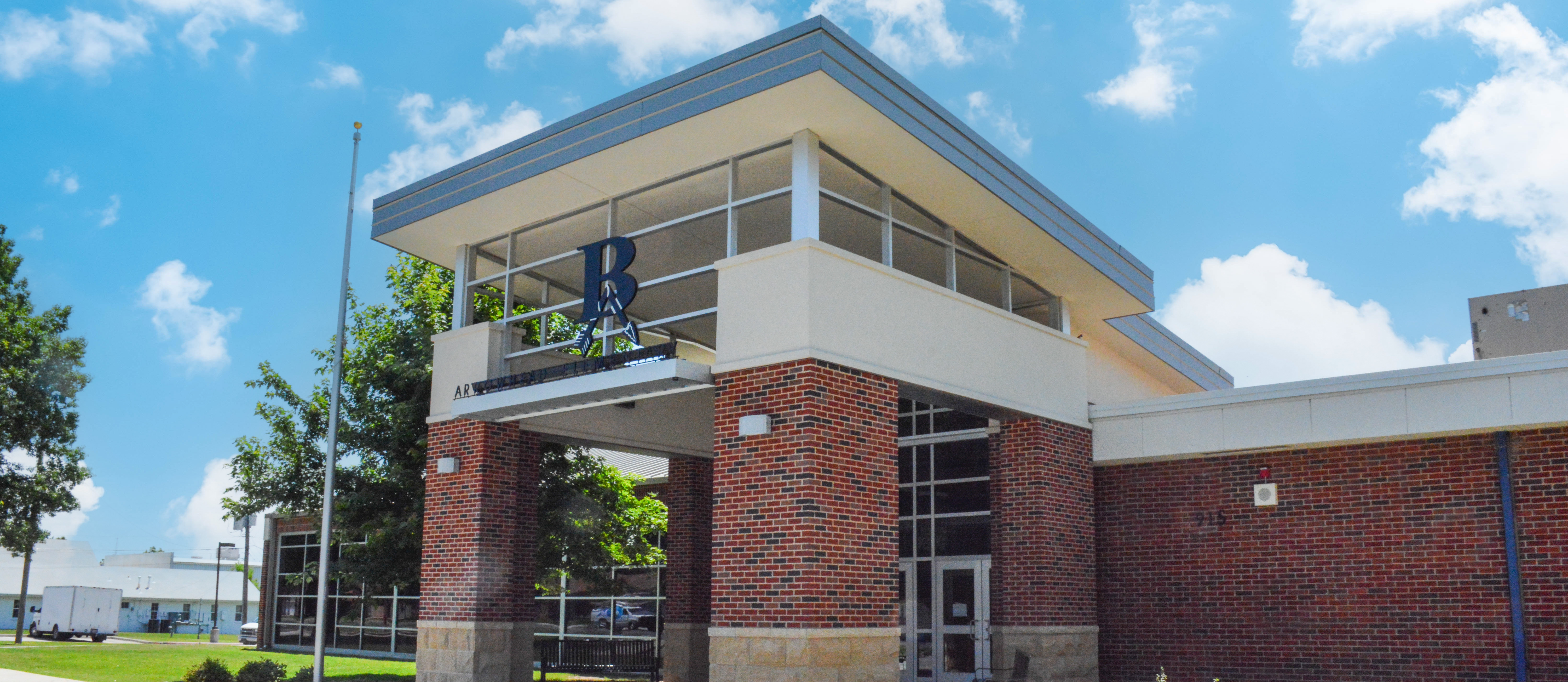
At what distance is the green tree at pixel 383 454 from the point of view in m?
19.9

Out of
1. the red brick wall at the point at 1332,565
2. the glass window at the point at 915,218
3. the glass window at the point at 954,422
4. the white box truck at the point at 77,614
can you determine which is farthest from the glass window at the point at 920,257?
the white box truck at the point at 77,614

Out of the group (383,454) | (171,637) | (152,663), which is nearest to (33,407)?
(152,663)

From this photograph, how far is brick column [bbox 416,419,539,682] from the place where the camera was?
655 inches

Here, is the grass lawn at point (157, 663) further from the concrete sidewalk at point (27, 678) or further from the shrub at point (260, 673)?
the shrub at point (260, 673)

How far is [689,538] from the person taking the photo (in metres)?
20.8

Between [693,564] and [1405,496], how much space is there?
36.7ft

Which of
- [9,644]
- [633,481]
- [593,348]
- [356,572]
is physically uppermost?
[593,348]

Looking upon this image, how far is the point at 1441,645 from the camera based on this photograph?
14.4 meters

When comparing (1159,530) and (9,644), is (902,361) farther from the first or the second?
(9,644)

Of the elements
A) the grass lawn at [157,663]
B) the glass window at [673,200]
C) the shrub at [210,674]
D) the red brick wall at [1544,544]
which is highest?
the glass window at [673,200]

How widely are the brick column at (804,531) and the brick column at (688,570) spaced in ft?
23.3

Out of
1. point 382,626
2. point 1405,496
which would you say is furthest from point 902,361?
point 382,626

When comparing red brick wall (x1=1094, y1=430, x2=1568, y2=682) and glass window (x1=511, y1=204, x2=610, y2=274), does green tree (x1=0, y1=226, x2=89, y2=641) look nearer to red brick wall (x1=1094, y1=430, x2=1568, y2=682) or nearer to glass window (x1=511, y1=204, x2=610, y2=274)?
glass window (x1=511, y1=204, x2=610, y2=274)

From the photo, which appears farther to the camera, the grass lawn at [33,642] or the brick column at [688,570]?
the grass lawn at [33,642]
